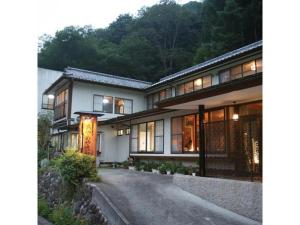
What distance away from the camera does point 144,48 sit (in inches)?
1422

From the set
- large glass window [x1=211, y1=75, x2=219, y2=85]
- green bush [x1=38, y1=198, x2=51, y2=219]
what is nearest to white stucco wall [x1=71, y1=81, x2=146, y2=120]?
large glass window [x1=211, y1=75, x2=219, y2=85]

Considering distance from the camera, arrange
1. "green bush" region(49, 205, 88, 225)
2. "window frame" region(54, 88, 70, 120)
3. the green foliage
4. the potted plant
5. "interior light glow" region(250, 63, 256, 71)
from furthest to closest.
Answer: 1. "window frame" region(54, 88, 70, 120)
2. the green foliage
3. "interior light glow" region(250, 63, 256, 71)
4. the potted plant
5. "green bush" region(49, 205, 88, 225)

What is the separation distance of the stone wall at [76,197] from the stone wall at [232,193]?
2644mm

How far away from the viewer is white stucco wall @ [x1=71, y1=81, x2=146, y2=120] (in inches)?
757

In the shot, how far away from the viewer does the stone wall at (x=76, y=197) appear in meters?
7.97

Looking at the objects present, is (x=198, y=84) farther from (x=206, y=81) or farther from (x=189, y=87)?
(x=189, y=87)

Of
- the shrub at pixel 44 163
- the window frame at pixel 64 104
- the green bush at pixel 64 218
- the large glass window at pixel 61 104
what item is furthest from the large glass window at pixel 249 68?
the large glass window at pixel 61 104

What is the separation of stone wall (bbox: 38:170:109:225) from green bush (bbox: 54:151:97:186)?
0.50 m

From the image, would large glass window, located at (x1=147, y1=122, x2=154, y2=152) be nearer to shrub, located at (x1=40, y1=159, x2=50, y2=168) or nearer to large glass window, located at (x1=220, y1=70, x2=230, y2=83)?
large glass window, located at (x1=220, y1=70, x2=230, y2=83)

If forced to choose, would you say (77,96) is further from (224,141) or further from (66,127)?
(224,141)

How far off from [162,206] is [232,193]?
67.0 inches

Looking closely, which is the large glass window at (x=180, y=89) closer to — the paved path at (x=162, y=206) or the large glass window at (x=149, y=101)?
the large glass window at (x=149, y=101)
